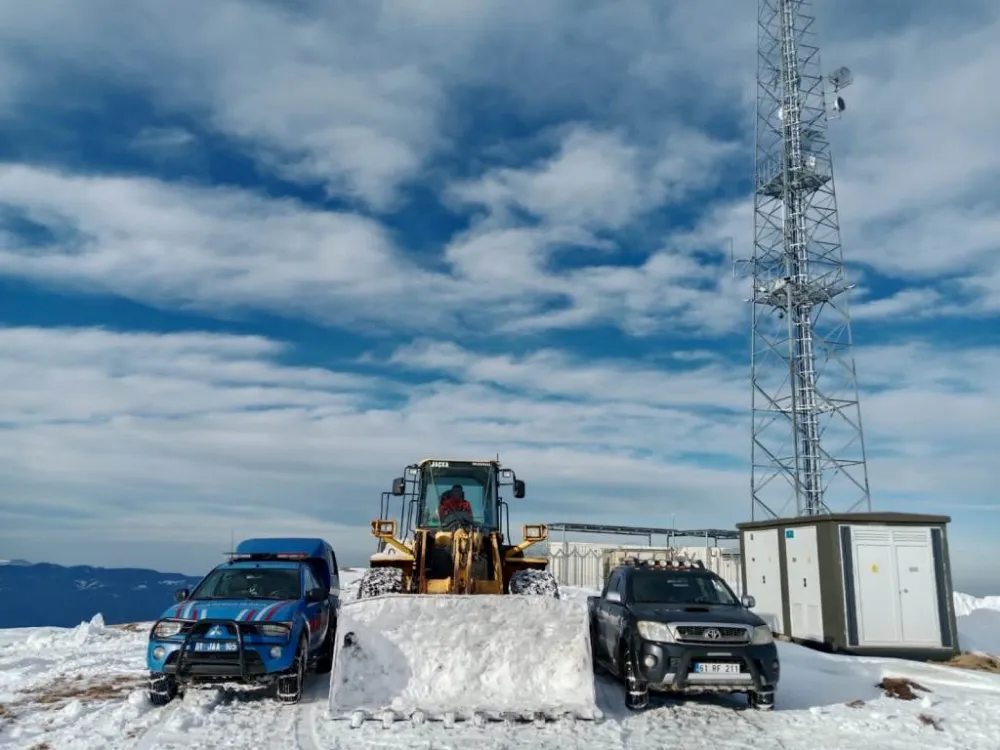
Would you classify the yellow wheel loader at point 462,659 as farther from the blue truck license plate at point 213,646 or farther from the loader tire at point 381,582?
the loader tire at point 381,582

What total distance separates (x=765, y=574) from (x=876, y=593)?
9.73ft

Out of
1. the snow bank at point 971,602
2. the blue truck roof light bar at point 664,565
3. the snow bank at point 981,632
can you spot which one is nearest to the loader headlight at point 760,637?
the blue truck roof light bar at point 664,565

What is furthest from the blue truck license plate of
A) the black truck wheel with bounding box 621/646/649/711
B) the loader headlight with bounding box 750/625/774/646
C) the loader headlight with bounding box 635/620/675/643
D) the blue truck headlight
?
the loader headlight with bounding box 750/625/774/646

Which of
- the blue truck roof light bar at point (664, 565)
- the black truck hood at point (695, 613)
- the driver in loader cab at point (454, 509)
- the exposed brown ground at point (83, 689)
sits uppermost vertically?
the driver in loader cab at point (454, 509)

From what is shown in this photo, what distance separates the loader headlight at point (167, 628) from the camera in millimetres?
8492

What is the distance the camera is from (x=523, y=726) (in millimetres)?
7672

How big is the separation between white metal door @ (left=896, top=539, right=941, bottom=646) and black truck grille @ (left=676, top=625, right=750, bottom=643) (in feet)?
25.8

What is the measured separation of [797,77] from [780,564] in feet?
79.1

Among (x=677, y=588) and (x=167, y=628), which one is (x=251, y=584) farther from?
(x=677, y=588)

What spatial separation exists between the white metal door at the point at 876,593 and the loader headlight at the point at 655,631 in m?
7.85

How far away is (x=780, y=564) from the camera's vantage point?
54.6 feet

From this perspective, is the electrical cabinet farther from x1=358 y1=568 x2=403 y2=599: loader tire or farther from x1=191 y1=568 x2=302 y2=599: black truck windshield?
x1=191 y1=568 x2=302 y2=599: black truck windshield

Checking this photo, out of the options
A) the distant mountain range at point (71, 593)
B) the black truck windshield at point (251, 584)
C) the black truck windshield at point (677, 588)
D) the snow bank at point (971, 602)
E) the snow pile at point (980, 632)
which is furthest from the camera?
the distant mountain range at point (71, 593)

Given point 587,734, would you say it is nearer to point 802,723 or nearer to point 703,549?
point 802,723
